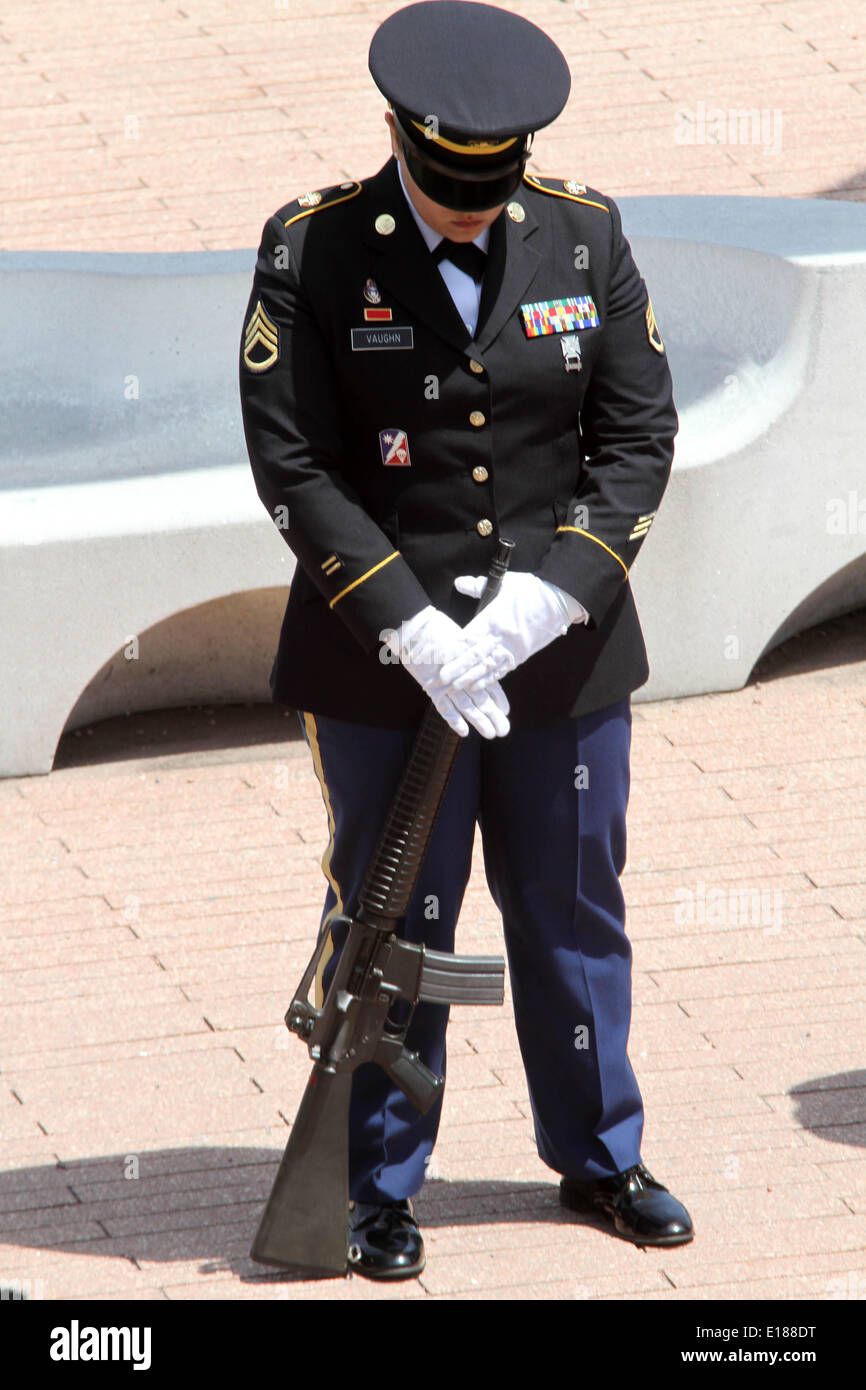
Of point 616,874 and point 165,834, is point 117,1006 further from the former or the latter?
point 616,874

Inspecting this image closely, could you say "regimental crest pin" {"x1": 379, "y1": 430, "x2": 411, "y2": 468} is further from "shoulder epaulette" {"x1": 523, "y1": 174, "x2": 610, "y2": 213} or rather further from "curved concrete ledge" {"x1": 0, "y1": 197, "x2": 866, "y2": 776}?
"curved concrete ledge" {"x1": 0, "y1": 197, "x2": 866, "y2": 776}

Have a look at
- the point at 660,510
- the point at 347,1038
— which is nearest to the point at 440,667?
the point at 347,1038

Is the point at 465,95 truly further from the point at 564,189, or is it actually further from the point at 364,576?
the point at 364,576

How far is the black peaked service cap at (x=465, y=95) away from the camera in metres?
2.86

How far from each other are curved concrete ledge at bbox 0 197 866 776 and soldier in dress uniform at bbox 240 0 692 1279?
1.87 meters

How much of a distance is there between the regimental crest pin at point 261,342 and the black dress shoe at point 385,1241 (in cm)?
133

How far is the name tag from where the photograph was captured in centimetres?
301

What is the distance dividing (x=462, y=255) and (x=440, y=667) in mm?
619

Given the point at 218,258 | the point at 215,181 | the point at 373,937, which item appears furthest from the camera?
the point at 215,181

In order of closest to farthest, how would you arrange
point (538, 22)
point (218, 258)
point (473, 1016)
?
1. point (473, 1016)
2. point (218, 258)
3. point (538, 22)

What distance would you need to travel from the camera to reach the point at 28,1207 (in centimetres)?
345

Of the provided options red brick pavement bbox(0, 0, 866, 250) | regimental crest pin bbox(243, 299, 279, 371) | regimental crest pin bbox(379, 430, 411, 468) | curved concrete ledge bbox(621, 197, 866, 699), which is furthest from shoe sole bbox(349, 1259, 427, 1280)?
red brick pavement bbox(0, 0, 866, 250)

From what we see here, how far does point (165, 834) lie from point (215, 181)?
379 cm

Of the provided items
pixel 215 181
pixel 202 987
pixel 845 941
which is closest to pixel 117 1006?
pixel 202 987
